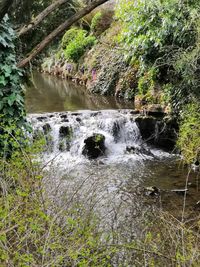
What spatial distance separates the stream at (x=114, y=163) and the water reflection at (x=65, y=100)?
39 millimetres

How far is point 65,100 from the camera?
1586 cm

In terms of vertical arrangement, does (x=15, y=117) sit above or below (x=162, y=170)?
above

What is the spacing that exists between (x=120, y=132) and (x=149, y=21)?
142 inches

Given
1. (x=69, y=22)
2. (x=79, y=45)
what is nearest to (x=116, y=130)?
(x=69, y=22)

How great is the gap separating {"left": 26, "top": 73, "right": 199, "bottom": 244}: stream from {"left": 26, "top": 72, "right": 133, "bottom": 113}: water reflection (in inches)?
1.5

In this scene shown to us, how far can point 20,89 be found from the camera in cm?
594

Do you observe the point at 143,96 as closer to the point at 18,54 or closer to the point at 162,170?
the point at 162,170

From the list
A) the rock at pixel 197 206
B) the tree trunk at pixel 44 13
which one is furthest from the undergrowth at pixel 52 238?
the rock at pixel 197 206

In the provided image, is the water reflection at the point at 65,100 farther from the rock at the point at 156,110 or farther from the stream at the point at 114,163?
the rock at the point at 156,110

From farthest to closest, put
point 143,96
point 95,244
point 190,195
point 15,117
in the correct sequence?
point 143,96 < point 190,195 < point 15,117 < point 95,244

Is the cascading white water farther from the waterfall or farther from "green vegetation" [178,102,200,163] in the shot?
"green vegetation" [178,102,200,163]

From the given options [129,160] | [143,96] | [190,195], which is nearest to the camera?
[190,195]

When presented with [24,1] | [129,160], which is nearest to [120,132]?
[129,160]

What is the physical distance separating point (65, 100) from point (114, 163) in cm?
677
